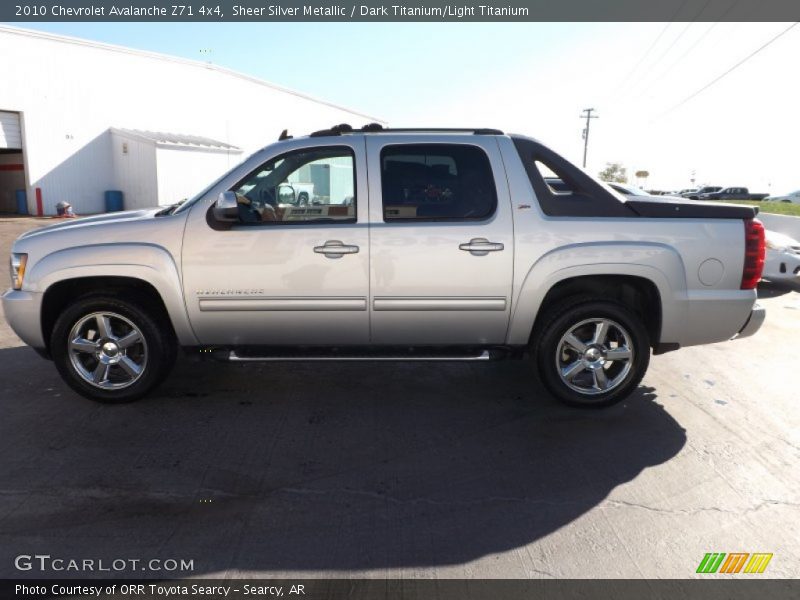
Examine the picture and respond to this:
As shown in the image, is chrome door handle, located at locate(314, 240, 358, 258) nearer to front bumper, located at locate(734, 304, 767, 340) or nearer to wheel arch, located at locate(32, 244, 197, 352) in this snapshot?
wheel arch, located at locate(32, 244, 197, 352)

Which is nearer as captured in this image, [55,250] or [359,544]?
[359,544]

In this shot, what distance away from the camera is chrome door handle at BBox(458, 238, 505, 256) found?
4.00 metres

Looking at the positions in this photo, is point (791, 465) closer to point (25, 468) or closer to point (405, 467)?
point (405, 467)

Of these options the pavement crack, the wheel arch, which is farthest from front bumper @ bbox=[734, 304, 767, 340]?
the wheel arch

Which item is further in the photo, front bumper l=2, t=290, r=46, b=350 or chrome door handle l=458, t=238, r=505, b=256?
front bumper l=2, t=290, r=46, b=350

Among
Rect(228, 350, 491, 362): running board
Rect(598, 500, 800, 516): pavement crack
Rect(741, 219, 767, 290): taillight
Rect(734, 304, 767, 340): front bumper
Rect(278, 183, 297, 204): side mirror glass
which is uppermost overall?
Rect(278, 183, 297, 204): side mirror glass

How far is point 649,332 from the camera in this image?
4.33 metres

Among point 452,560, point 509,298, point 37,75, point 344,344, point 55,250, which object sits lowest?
point 452,560

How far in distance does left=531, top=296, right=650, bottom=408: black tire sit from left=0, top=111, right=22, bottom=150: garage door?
25346 mm

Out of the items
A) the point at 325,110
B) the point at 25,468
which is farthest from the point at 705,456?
the point at 325,110

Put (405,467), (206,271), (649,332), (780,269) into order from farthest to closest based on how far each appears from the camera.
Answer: (780,269) → (649,332) → (206,271) → (405,467)

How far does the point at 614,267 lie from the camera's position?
13.3 feet

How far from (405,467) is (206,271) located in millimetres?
1991

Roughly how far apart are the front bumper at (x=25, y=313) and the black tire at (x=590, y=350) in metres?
3.70
